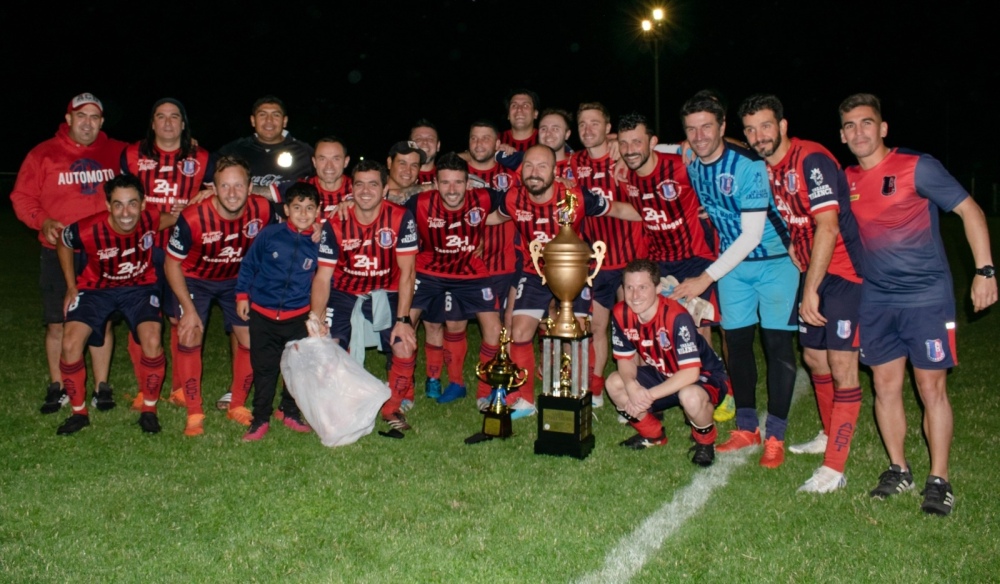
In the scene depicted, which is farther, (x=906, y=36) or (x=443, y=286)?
(x=906, y=36)

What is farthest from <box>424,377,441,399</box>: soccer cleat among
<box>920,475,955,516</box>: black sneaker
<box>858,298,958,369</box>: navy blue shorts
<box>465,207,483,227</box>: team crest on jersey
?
<box>920,475,955,516</box>: black sneaker

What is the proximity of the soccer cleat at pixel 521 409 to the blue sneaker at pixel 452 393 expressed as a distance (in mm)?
567

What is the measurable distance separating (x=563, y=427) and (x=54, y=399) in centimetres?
337

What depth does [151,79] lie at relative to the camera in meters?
35.5

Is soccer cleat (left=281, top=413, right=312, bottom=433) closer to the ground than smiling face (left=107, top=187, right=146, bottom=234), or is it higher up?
closer to the ground

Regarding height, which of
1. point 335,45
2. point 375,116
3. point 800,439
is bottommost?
point 800,439

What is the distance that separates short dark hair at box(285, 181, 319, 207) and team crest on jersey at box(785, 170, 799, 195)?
2725mm

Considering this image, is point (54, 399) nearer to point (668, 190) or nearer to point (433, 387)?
point (433, 387)

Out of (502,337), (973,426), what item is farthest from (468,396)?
(973,426)

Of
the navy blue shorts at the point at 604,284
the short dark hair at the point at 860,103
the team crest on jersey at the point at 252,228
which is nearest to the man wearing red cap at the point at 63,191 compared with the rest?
the team crest on jersey at the point at 252,228

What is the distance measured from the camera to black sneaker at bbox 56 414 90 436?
197 inches

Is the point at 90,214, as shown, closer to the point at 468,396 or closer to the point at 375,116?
Result: the point at 468,396

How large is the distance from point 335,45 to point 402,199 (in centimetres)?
3226

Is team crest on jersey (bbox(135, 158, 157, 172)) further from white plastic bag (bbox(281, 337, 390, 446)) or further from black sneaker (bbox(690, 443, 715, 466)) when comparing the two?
black sneaker (bbox(690, 443, 715, 466))
